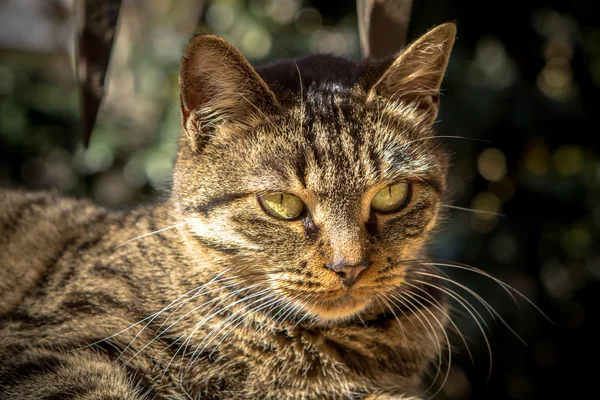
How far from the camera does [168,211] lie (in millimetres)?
1866

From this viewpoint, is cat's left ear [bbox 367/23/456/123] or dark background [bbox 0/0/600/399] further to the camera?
dark background [bbox 0/0/600/399]

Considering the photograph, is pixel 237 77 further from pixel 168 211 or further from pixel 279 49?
pixel 279 49

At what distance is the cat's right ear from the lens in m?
1.55

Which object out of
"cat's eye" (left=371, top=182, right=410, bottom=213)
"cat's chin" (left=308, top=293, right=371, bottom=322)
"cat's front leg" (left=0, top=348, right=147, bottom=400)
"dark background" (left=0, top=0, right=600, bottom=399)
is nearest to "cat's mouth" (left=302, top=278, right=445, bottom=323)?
"cat's chin" (left=308, top=293, right=371, bottom=322)

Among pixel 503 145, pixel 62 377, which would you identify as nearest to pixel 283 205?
pixel 62 377

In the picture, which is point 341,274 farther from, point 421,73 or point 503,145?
point 503,145

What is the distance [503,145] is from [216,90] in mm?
1767

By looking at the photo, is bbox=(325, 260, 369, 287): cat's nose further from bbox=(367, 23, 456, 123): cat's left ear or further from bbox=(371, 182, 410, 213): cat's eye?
bbox=(367, 23, 456, 123): cat's left ear

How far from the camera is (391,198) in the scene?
1.63 meters

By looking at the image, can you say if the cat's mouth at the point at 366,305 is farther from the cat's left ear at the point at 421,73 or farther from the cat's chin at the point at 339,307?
the cat's left ear at the point at 421,73

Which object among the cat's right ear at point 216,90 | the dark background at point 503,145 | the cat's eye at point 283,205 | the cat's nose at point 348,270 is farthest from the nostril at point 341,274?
the dark background at point 503,145

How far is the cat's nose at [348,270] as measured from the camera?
1478 millimetres

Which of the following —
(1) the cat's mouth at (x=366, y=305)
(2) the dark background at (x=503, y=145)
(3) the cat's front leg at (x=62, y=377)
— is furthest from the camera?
(2) the dark background at (x=503, y=145)

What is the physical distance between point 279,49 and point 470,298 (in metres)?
1.49
